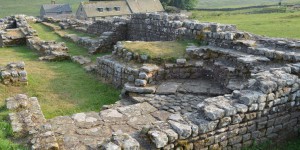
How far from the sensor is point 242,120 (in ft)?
24.9

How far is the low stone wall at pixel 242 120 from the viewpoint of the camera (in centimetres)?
691

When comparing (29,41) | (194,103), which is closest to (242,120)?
(194,103)

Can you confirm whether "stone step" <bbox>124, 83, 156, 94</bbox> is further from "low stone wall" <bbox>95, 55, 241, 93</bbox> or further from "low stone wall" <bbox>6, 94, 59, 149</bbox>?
"low stone wall" <bbox>6, 94, 59, 149</bbox>

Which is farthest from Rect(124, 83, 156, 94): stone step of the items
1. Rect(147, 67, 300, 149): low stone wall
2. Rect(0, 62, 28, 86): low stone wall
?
Rect(0, 62, 28, 86): low stone wall

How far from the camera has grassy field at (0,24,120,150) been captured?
10456 millimetres

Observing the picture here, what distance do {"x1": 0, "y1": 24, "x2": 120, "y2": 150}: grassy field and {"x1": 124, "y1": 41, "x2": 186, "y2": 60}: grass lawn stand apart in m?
1.89

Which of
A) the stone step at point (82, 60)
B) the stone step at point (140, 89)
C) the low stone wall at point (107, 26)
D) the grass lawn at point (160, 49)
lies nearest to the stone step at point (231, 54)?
the grass lawn at point (160, 49)

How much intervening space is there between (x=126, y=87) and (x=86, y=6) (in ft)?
185

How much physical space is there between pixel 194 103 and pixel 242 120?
2556mm

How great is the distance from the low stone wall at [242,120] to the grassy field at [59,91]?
11.9 feet

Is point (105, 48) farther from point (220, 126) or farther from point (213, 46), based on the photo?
point (220, 126)

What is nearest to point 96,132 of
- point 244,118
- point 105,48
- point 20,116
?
point 20,116

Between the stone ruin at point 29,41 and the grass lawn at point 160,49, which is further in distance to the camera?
the stone ruin at point 29,41

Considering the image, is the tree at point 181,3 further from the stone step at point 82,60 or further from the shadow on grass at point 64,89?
the shadow on grass at point 64,89
